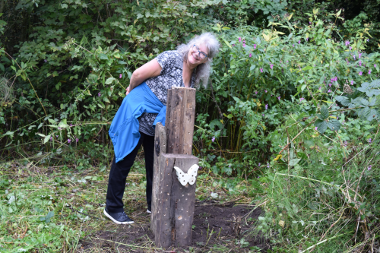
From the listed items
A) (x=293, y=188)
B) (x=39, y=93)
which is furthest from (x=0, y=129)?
(x=293, y=188)

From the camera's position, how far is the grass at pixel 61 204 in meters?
2.53

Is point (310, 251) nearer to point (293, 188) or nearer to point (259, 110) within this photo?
point (293, 188)

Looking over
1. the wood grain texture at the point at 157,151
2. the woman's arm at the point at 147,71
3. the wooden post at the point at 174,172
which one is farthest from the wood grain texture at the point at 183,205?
the woman's arm at the point at 147,71

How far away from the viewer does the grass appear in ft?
8.29

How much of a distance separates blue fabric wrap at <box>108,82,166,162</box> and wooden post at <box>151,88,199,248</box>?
21 cm

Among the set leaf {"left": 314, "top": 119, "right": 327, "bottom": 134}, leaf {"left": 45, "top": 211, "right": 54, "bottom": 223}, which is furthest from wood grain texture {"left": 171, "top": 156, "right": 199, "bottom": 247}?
leaf {"left": 45, "top": 211, "right": 54, "bottom": 223}

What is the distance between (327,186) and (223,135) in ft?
6.33

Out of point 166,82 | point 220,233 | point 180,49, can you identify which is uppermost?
point 180,49

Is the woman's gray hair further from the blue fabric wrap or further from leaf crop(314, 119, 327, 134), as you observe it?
leaf crop(314, 119, 327, 134)

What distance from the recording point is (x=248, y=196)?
12.0 feet

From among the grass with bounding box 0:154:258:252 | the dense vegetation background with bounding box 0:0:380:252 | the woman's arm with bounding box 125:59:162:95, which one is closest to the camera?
the dense vegetation background with bounding box 0:0:380:252

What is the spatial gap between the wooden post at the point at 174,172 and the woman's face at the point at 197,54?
1.06 ft

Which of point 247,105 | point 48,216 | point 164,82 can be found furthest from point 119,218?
point 247,105

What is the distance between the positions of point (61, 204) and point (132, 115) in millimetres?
1185
